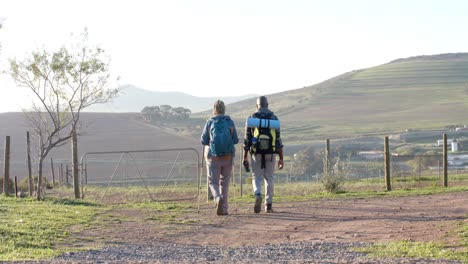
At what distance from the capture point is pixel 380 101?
121m

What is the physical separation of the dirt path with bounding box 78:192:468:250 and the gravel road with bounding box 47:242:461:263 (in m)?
0.63

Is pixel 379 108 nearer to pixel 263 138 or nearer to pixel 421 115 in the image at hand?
pixel 421 115

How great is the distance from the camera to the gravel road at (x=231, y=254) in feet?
28.4

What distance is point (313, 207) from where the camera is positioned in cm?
1484

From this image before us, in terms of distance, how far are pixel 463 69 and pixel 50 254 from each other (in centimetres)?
14373

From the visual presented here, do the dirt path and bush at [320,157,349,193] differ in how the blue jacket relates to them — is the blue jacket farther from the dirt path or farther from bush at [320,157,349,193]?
bush at [320,157,349,193]

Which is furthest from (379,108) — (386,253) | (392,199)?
(386,253)

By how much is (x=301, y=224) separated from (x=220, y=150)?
211 cm

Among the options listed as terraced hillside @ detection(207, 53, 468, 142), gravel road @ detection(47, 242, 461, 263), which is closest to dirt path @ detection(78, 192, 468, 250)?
gravel road @ detection(47, 242, 461, 263)

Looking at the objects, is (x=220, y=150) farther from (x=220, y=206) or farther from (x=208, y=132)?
(x=220, y=206)

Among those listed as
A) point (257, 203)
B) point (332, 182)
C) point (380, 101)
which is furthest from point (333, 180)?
point (380, 101)

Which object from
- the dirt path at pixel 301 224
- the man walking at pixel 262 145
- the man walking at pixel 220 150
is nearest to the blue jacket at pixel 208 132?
the man walking at pixel 220 150

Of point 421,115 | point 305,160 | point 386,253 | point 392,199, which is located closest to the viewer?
point 386,253

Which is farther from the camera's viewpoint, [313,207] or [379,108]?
[379,108]
